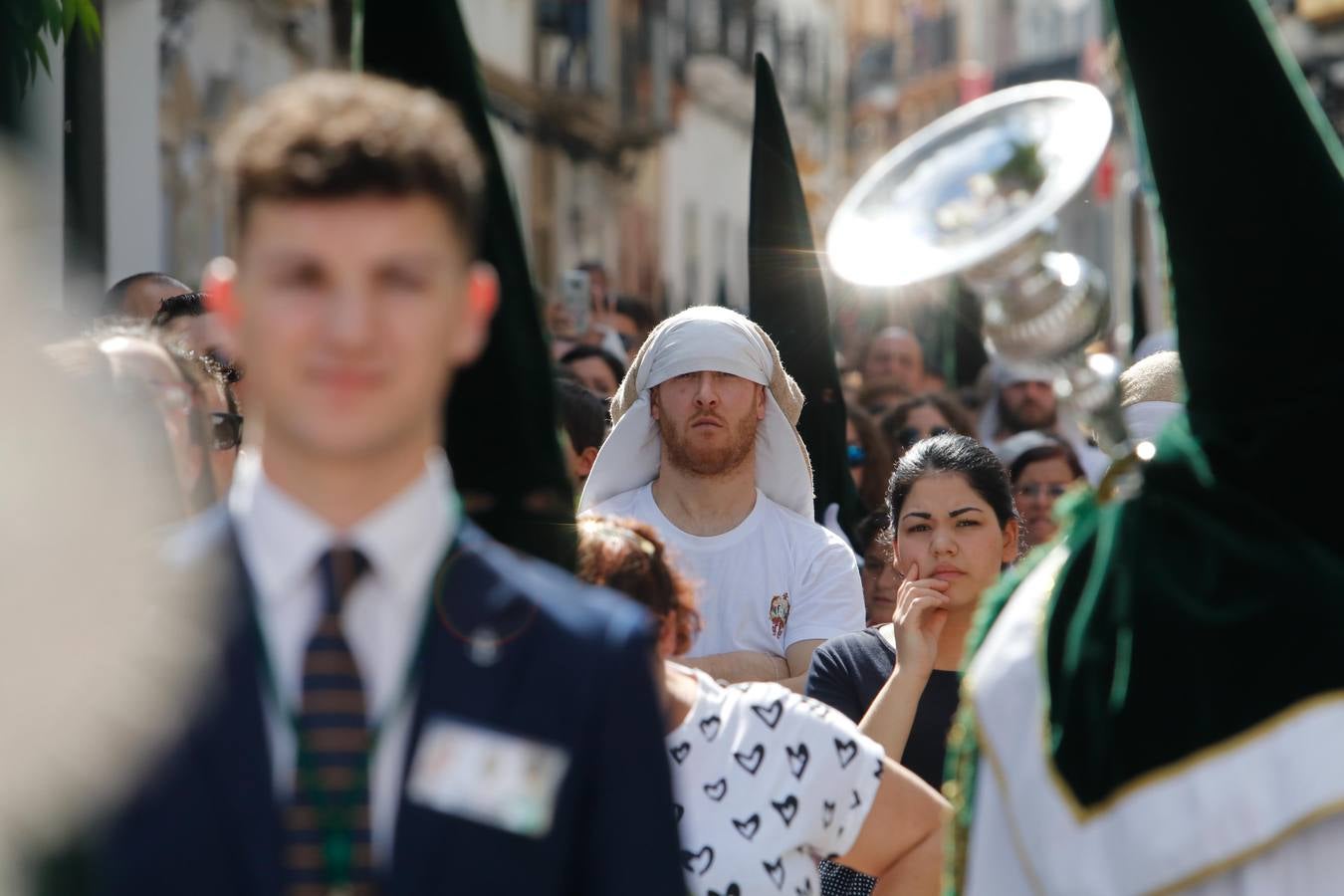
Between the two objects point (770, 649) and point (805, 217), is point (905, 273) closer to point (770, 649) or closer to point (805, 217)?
point (805, 217)

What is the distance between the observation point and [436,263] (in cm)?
200

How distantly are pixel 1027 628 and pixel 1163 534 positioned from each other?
20 cm

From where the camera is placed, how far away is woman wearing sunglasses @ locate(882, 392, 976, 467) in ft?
26.7

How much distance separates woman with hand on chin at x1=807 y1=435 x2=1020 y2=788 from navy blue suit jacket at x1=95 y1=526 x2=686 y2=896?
2254mm

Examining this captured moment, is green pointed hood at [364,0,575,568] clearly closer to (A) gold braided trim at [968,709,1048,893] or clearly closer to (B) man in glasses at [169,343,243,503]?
(A) gold braided trim at [968,709,1048,893]

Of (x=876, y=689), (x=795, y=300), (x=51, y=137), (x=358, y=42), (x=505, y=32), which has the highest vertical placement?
(x=505, y=32)

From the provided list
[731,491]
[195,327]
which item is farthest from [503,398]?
[731,491]

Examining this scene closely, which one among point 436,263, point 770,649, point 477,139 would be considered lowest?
point 770,649

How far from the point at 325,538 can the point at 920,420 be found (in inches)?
250

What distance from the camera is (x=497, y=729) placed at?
1.97 metres

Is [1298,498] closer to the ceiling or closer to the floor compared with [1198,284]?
closer to the floor

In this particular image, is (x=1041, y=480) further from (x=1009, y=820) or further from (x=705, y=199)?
(x=705, y=199)

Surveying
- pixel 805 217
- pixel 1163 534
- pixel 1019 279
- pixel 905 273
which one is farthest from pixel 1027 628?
pixel 805 217

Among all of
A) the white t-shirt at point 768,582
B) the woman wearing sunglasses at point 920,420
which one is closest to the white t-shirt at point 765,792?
the white t-shirt at point 768,582
